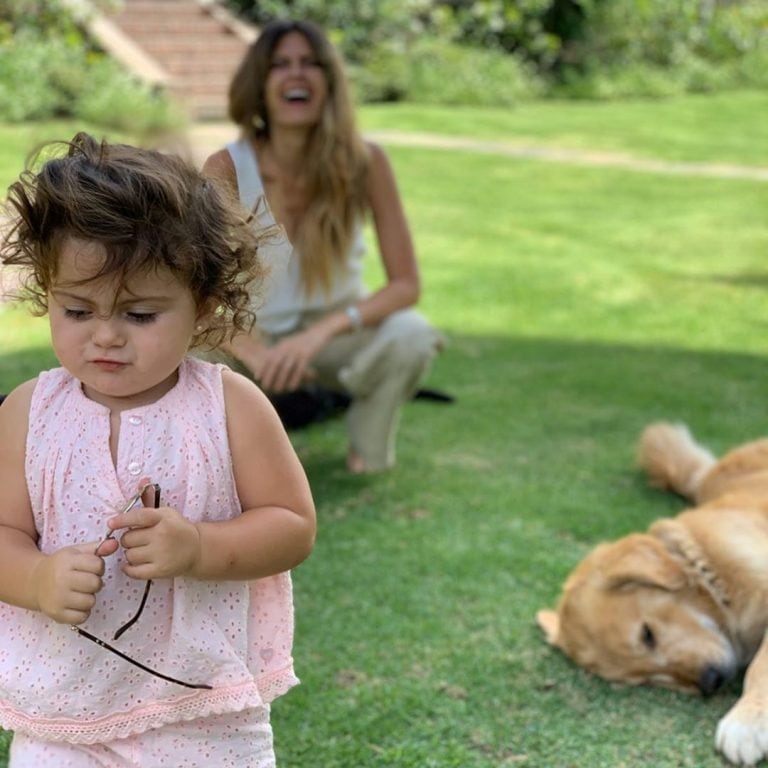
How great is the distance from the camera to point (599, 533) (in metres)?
4.17

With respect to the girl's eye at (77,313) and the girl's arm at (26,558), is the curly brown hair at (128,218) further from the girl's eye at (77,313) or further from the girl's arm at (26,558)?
the girl's arm at (26,558)

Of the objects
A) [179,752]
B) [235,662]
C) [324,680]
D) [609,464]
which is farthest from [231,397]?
[609,464]

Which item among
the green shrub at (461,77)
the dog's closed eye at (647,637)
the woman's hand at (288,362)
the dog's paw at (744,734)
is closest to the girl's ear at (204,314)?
the dog's paw at (744,734)

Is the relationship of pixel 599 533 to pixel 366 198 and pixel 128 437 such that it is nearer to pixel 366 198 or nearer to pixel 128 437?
pixel 366 198

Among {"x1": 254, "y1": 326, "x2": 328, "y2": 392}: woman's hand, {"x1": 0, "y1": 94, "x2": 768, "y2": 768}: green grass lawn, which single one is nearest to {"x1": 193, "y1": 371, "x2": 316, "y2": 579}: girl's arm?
{"x1": 0, "y1": 94, "x2": 768, "y2": 768}: green grass lawn

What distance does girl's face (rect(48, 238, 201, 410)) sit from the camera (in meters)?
1.76

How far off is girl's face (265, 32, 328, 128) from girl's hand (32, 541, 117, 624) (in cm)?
286

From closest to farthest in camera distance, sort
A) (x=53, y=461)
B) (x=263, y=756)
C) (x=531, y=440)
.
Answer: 1. (x=53, y=461)
2. (x=263, y=756)
3. (x=531, y=440)

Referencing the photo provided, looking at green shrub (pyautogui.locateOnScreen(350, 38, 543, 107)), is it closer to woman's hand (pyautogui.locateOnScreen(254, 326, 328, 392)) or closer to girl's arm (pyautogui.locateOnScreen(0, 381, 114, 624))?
woman's hand (pyautogui.locateOnScreen(254, 326, 328, 392))

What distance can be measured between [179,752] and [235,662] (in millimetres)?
166

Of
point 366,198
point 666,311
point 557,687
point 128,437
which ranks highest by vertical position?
point 128,437

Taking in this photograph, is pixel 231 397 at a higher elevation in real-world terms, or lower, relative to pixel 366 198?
higher

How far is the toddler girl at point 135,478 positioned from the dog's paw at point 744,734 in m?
1.29

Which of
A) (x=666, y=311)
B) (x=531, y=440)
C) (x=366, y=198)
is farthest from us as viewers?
(x=666, y=311)
